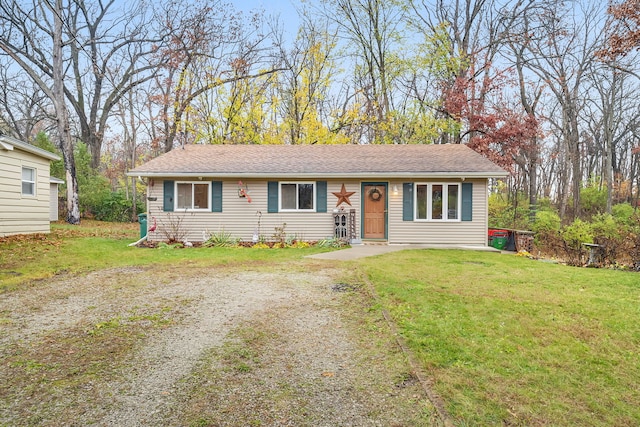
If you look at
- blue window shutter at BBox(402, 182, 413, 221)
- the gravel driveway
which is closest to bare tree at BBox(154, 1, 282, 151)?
blue window shutter at BBox(402, 182, 413, 221)

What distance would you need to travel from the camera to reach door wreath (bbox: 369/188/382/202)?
1195 centimetres

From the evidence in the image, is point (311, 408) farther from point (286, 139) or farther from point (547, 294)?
point (286, 139)

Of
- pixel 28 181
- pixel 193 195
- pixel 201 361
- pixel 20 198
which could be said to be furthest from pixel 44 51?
pixel 201 361

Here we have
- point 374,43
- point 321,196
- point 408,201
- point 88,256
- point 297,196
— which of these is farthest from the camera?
point 374,43

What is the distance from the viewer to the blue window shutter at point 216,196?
11.8 meters

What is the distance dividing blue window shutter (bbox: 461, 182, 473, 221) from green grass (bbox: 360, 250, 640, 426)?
15.9 feet

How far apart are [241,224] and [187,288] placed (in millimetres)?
6081

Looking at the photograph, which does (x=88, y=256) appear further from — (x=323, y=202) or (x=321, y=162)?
(x=321, y=162)

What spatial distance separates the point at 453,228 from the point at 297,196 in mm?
5083

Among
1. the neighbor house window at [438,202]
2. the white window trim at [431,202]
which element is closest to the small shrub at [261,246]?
the white window trim at [431,202]

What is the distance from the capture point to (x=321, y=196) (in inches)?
468

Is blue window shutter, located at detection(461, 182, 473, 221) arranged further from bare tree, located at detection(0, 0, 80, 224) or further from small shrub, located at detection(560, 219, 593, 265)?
bare tree, located at detection(0, 0, 80, 224)

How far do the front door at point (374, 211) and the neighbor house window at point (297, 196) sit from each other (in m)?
1.76

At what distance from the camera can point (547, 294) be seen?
5.47 meters
